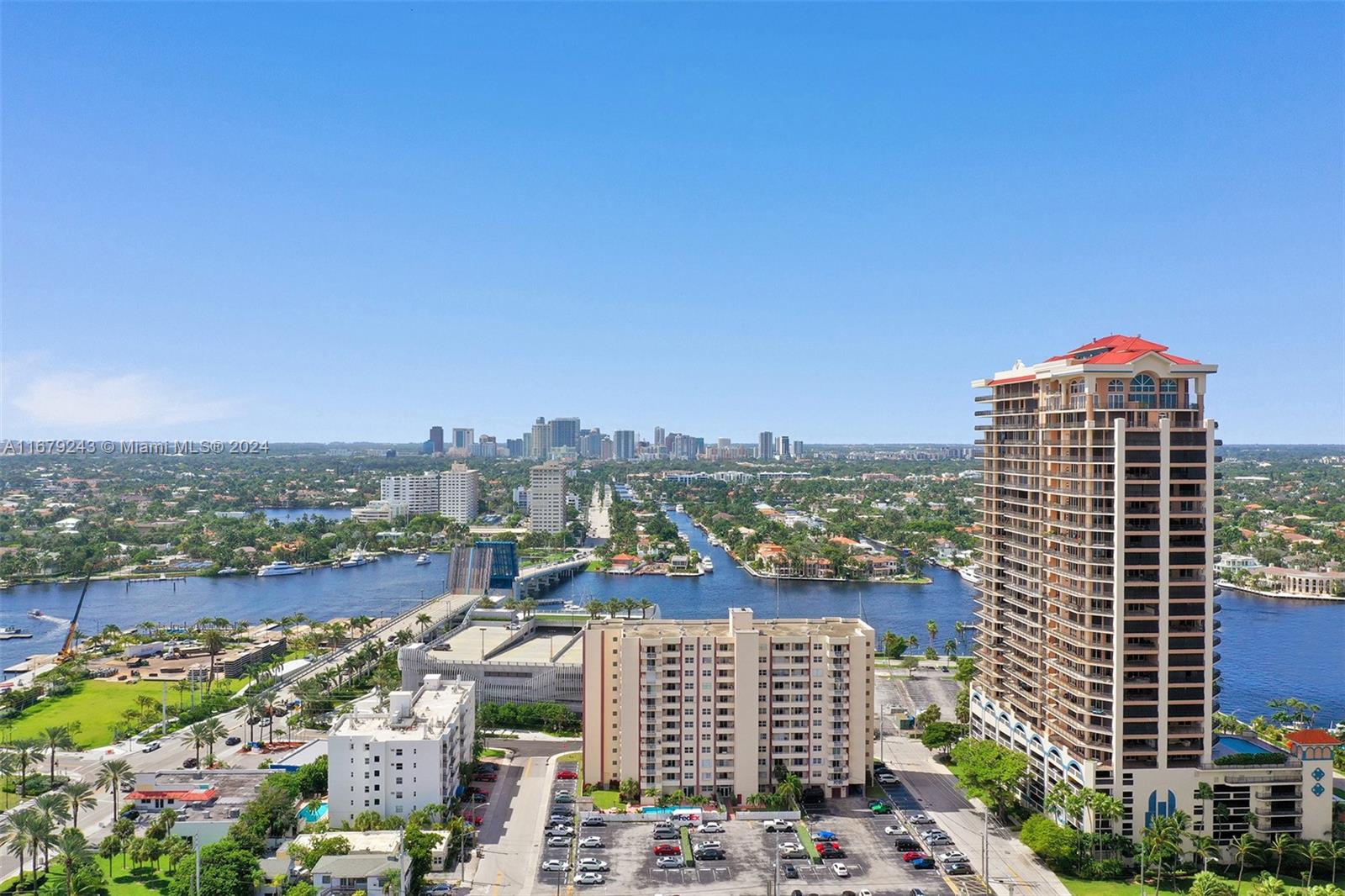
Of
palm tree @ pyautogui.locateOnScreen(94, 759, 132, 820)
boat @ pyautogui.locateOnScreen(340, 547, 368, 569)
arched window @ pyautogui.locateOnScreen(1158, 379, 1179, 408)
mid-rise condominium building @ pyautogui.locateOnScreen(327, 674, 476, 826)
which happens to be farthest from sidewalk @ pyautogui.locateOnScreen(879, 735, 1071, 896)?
boat @ pyautogui.locateOnScreen(340, 547, 368, 569)

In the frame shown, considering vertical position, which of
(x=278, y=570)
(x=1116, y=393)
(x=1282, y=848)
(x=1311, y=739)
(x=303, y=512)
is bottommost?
(x=278, y=570)

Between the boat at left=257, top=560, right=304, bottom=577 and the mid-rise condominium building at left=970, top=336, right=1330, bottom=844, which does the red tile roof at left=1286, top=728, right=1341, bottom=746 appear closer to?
the mid-rise condominium building at left=970, top=336, right=1330, bottom=844

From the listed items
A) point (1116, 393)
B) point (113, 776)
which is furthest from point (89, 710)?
point (1116, 393)

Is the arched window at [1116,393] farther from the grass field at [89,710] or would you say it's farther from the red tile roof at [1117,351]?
the grass field at [89,710]

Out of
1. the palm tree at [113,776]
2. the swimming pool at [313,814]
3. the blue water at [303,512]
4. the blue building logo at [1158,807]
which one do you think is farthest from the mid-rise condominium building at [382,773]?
the blue water at [303,512]

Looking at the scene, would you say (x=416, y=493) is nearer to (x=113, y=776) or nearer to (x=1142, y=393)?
(x=113, y=776)
